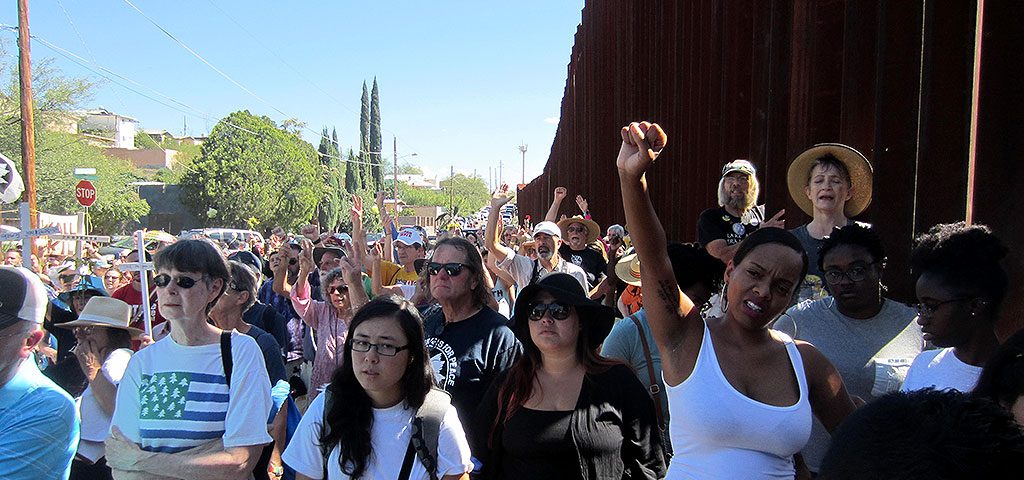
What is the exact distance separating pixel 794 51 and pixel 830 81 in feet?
1.59

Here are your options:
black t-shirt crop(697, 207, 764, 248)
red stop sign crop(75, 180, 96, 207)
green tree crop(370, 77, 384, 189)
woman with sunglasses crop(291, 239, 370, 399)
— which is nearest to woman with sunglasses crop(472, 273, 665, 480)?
black t-shirt crop(697, 207, 764, 248)

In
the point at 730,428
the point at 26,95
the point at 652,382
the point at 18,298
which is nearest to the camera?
the point at 730,428

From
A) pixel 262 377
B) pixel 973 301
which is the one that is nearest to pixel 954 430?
pixel 973 301

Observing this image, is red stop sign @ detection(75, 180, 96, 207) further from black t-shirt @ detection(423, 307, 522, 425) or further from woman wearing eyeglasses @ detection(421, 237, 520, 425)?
black t-shirt @ detection(423, 307, 522, 425)

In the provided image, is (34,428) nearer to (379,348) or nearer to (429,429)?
(379,348)

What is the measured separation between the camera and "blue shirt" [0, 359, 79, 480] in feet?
8.36

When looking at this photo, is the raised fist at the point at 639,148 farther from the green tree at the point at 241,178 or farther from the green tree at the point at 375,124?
the green tree at the point at 375,124

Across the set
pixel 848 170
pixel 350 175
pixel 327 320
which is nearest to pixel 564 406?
pixel 848 170

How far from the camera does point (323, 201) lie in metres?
70.9

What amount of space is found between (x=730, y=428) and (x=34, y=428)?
2297 mm

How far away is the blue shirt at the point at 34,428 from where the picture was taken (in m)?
2.55

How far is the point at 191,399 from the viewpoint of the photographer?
3041 mm

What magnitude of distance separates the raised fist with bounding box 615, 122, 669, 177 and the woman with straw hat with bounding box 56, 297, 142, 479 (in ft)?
8.57

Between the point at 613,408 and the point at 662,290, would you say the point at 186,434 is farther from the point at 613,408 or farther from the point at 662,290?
the point at 662,290
